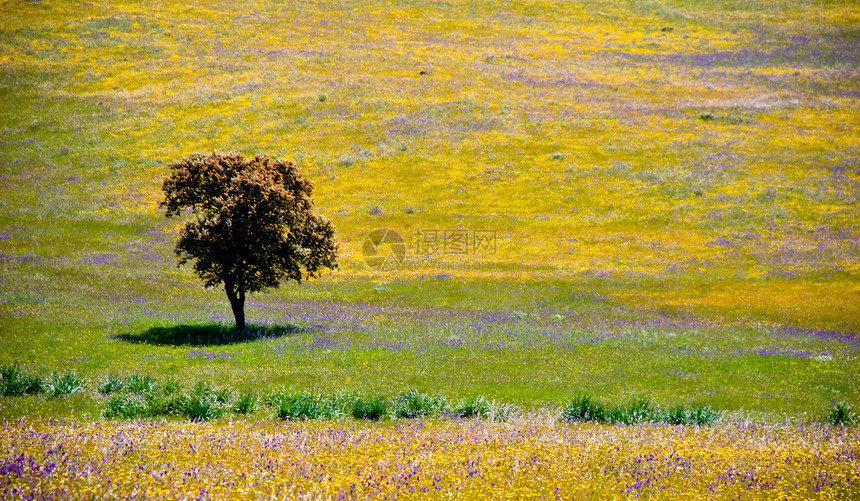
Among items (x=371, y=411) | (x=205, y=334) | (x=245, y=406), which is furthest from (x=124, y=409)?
(x=205, y=334)

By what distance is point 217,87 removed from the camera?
7406cm

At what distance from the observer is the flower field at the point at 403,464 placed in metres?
6.92

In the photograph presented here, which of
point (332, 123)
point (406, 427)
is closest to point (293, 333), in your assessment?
point (406, 427)

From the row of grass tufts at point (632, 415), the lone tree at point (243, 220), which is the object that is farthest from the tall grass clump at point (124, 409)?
the lone tree at point (243, 220)

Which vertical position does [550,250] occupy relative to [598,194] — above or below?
below

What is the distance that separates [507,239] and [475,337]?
23529 millimetres

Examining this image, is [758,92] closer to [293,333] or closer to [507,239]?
[507,239]

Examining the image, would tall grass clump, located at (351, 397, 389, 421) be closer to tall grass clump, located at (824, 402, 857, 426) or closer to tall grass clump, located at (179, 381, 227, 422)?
tall grass clump, located at (179, 381, 227, 422)

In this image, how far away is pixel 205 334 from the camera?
75.7 ft

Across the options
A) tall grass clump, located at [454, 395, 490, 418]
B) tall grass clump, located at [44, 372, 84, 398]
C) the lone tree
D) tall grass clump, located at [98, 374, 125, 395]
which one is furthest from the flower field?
the lone tree

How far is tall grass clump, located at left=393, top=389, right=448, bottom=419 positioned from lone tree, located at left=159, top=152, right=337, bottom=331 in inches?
478

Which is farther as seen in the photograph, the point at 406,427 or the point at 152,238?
the point at 152,238

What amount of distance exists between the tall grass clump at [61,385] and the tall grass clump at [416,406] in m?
8.11

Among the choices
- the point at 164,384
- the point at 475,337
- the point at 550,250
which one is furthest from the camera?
the point at 550,250
